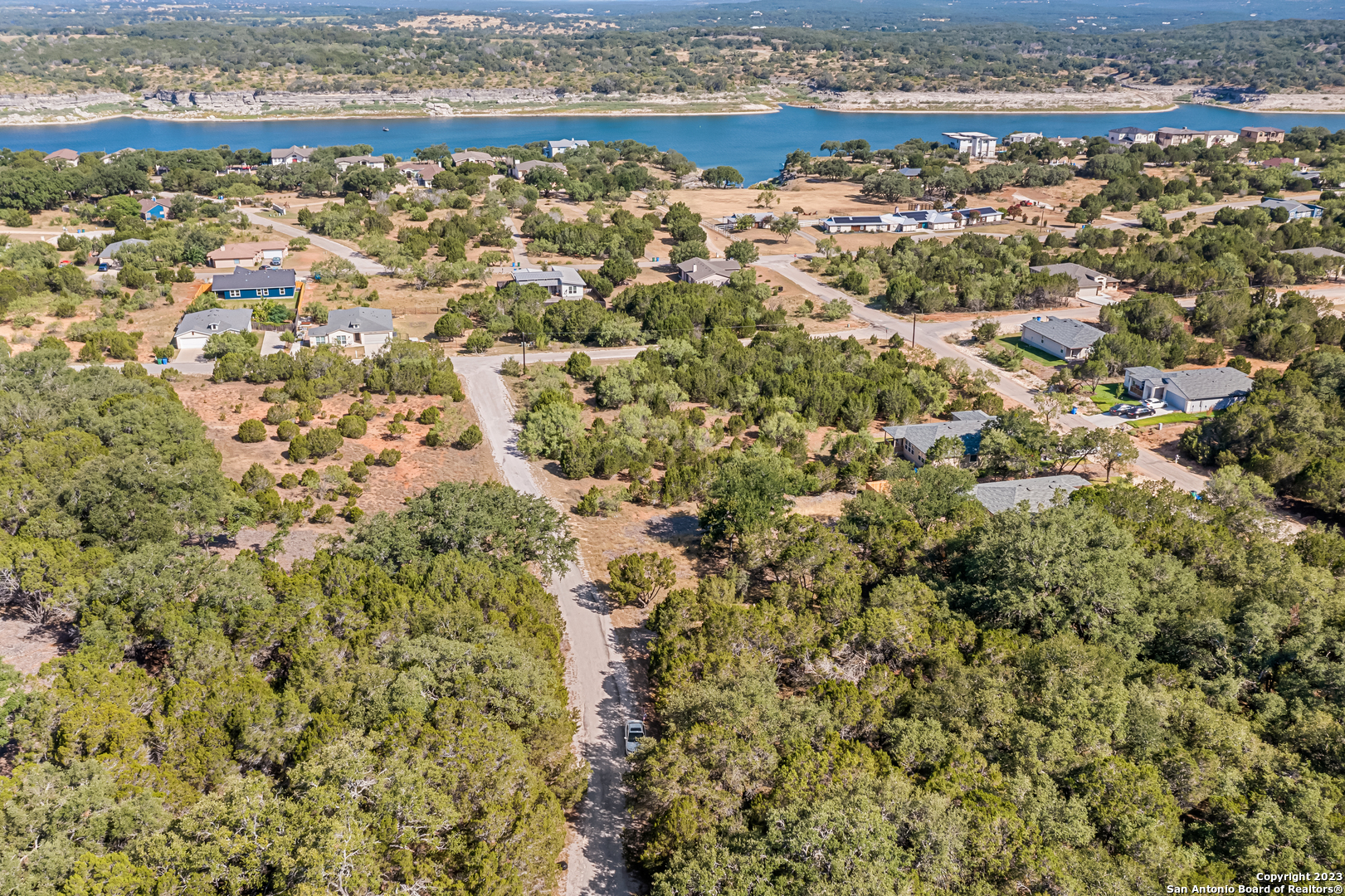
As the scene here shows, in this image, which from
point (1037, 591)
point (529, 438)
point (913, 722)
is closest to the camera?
point (913, 722)

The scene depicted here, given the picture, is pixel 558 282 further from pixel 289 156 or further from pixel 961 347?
pixel 289 156

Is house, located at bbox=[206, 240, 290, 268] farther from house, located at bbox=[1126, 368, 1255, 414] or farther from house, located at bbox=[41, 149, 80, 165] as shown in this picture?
house, located at bbox=[1126, 368, 1255, 414]

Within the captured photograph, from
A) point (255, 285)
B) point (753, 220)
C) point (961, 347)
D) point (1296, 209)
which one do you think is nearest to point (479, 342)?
point (255, 285)

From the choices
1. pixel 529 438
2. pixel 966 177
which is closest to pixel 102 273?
pixel 529 438

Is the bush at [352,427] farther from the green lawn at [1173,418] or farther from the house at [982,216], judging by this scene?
the house at [982,216]

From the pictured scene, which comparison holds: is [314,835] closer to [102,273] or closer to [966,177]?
[102,273]

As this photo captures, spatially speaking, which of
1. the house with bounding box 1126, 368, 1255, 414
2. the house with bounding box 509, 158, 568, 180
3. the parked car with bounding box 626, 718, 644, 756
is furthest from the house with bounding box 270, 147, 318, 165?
the parked car with bounding box 626, 718, 644, 756

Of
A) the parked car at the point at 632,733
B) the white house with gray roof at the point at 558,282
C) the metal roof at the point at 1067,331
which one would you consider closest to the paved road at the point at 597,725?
the parked car at the point at 632,733
